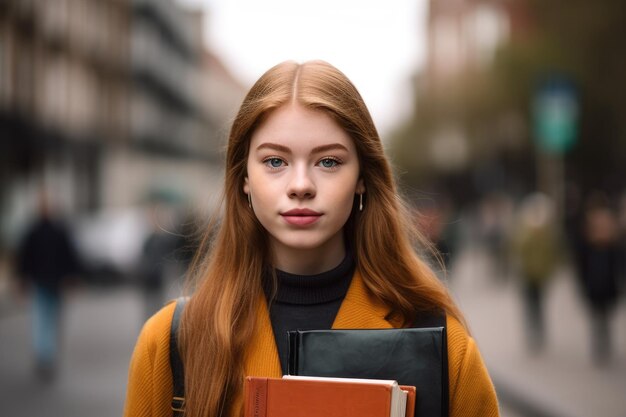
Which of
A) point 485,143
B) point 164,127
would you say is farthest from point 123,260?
point 164,127

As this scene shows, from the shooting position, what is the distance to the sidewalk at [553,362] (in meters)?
8.12

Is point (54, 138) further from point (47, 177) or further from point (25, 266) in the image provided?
point (25, 266)

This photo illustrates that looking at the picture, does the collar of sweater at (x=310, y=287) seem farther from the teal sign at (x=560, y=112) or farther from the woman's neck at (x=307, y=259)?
the teal sign at (x=560, y=112)

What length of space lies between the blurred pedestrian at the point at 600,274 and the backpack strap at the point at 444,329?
8462 millimetres

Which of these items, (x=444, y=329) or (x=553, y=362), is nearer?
(x=444, y=329)

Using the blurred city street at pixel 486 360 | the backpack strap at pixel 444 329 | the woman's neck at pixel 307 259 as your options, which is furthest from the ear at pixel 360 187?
the blurred city street at pixel 486 360

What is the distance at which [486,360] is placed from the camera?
10734 mm

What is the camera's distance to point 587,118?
29.3 m

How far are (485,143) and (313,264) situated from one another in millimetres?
43381

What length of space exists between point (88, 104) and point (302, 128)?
40434mm

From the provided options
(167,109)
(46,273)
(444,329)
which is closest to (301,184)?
(444,329)

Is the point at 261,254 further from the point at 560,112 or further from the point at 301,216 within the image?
the point at 560,112

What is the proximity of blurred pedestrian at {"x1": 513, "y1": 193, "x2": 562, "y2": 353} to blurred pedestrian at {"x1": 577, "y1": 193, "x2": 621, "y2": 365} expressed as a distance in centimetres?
112

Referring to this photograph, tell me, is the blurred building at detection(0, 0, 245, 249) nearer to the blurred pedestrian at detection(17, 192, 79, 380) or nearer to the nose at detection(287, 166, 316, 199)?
the blurred pedestrian at detection(17, 192, 79, 380)
